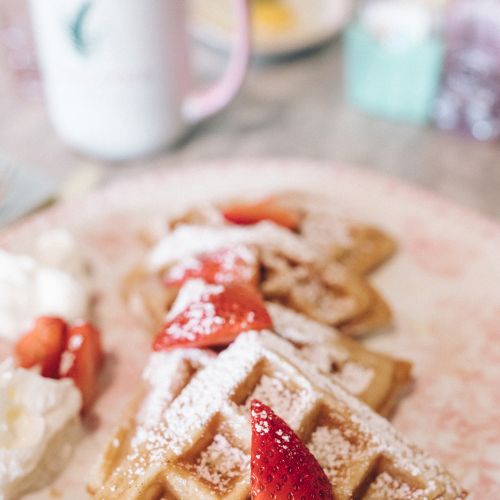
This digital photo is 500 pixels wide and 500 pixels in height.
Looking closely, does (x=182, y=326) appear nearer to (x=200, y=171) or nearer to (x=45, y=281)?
(x=45, y=281)

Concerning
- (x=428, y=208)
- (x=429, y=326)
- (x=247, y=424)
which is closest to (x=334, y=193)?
(x=428, y=208)

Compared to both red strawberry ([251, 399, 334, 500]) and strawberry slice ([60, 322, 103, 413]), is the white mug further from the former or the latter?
red strawberry ([251, 399, 334, 500])

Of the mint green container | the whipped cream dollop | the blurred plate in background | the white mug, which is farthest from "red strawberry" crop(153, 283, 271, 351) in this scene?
the blurred plate in background

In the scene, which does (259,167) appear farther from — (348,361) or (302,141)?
(348,361)

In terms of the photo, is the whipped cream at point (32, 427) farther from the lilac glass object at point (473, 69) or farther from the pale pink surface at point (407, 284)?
the lilac glass object at point (473, 69)

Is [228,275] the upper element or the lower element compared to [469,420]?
upper

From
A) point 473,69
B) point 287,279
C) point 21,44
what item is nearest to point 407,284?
point 287,279
